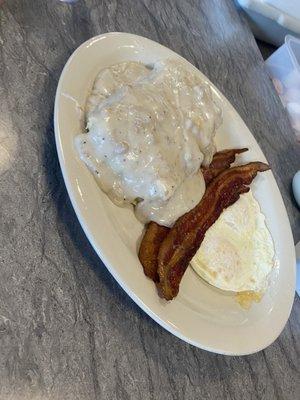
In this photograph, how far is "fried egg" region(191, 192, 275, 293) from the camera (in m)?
1.11

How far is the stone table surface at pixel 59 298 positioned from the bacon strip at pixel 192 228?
0.09 metres

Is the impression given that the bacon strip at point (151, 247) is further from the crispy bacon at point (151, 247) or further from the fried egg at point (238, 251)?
the fried egg at point (238, 251)

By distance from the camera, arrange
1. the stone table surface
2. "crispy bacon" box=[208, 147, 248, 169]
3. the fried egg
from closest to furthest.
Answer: the stone table surface < the fried egg < "crispy bacon" box=[208, 147, 248, 169]

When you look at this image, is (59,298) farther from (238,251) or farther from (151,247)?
(238,251)

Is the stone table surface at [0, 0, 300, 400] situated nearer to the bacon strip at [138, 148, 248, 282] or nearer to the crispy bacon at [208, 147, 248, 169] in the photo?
the bacon strip at [138, 148, 248, 282]

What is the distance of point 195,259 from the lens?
110 centimetres

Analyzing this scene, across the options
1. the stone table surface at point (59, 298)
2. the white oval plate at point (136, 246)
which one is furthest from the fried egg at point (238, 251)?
the stone table surface at point (59, 298)

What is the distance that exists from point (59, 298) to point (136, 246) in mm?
193

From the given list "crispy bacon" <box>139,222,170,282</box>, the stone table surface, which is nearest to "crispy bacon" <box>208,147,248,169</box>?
"crispy bacon" <box>139,222,170,282</box>

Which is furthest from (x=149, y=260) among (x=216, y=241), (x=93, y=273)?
(x=216, y=241)

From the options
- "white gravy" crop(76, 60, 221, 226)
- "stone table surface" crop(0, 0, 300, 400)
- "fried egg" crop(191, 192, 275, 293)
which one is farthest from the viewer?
"fried egg" crop(191, 192, 275, 293)

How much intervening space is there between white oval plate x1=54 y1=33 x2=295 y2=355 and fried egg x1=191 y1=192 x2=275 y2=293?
29mm

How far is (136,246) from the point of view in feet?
3.28

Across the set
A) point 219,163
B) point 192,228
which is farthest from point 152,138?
point 219,163
